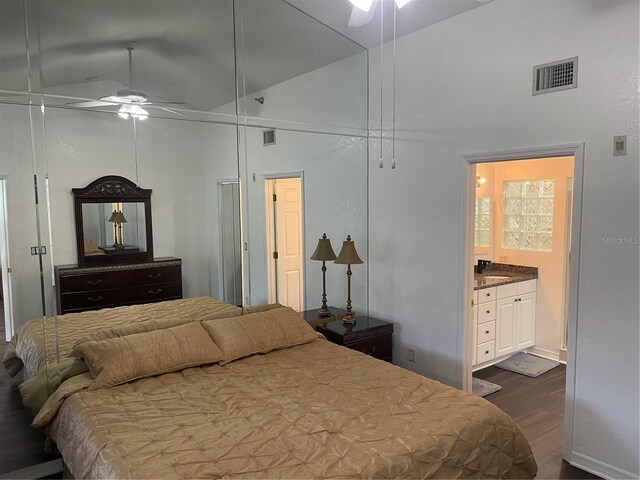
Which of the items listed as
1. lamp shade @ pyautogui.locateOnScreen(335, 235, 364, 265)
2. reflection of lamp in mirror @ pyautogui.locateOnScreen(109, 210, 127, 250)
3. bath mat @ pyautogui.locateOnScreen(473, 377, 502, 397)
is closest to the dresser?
reflection of lamp in mirror @ pyautogui.locateOnScreen(109, 210, 127, 250)

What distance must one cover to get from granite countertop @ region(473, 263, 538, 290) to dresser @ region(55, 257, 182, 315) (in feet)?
9.22

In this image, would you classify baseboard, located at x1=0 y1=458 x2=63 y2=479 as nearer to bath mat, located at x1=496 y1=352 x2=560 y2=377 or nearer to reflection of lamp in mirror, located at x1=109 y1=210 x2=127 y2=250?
reflection of lamp in mirror, located at x1=109 y1=210 x2=127 y2=250

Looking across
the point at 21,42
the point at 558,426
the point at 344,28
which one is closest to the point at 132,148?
the point at 21,42

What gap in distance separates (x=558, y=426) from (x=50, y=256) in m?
3.73

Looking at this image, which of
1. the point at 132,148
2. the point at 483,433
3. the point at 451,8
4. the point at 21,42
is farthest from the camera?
the point at 451,8

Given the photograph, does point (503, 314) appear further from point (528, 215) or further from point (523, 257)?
point (528, 215)

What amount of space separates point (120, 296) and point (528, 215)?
4.25 metres

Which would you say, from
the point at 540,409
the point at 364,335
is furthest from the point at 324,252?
the point at 540,409

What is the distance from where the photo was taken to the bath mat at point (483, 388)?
3.90 meters

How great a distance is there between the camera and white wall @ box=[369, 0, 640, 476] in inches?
102

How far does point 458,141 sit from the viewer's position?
3.45 m

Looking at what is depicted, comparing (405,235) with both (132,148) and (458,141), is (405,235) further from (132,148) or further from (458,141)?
(132,148)

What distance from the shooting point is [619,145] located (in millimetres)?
2582

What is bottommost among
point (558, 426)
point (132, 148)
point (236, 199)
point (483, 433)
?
point (558, 426)
